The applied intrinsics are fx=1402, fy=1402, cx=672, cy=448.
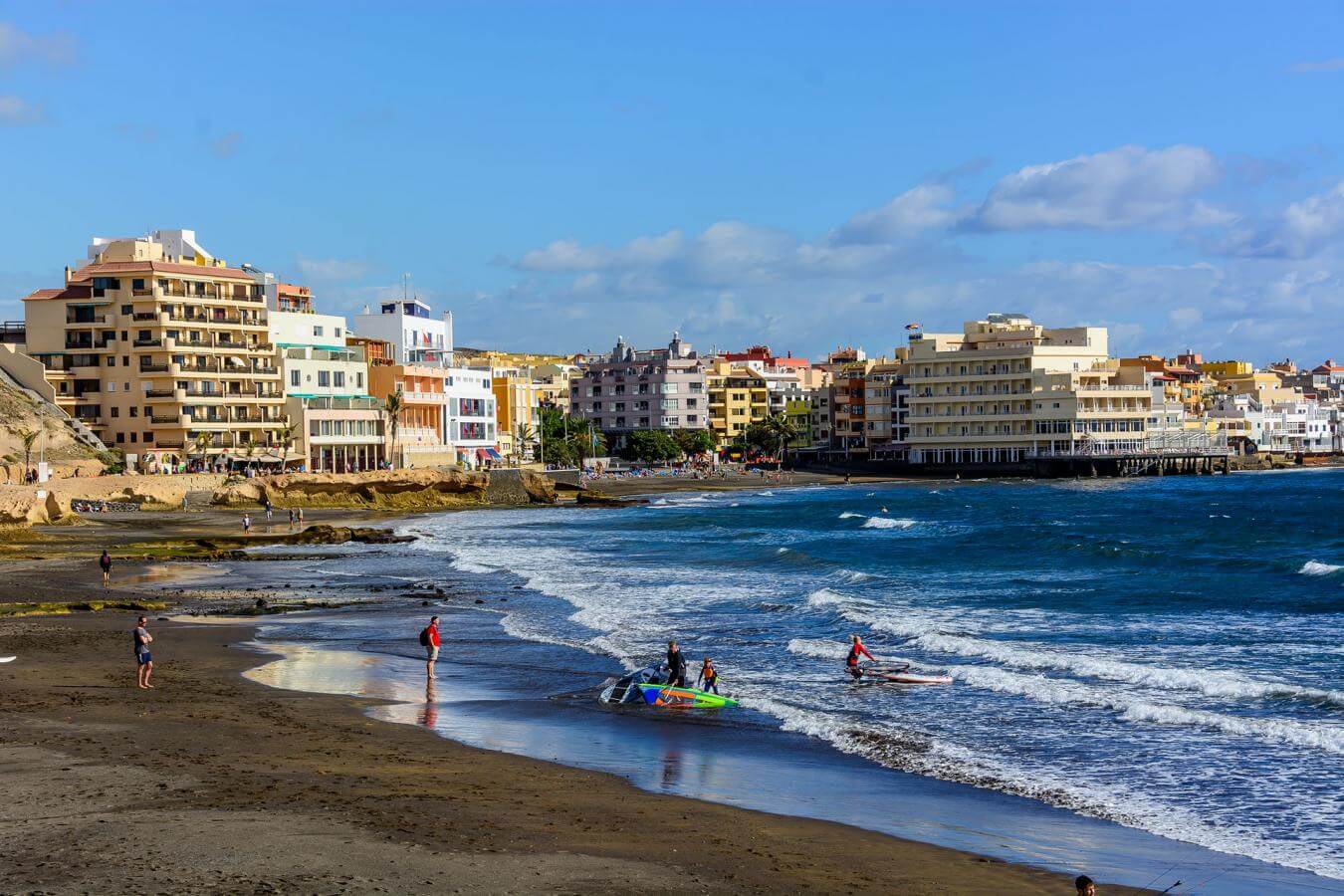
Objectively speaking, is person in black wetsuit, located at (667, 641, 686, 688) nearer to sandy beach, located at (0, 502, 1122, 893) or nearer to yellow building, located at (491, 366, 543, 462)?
sandy beach, located at (0, 502, 1122, 893)

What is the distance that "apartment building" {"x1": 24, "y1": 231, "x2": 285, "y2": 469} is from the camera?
89.9 metres

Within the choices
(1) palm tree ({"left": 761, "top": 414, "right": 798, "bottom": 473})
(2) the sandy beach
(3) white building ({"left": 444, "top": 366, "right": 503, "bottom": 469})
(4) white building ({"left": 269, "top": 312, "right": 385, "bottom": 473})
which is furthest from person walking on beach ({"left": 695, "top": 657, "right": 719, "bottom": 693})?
(1) palm tree ({"left": 761, "top": 414, "right": 798, "bottom": 473})

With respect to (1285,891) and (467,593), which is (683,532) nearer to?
(467,593)

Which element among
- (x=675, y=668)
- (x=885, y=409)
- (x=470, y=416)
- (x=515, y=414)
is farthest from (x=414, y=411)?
(x=675, y=668)

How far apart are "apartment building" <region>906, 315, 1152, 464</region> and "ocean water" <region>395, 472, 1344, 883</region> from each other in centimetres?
6065

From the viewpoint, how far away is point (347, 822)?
49.2 feet

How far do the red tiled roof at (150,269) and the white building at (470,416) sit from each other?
23022mm

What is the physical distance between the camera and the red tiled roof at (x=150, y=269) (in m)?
90.6

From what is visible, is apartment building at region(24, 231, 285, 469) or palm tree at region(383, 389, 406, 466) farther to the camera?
palm tree at region(383, 389, 406, 466)

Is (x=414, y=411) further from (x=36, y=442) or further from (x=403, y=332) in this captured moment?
(x=36, y=442)

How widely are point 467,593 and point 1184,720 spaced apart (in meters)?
25.1

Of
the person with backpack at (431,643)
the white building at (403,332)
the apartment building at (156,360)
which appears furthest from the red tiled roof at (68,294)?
the person with backpack at (431,643)

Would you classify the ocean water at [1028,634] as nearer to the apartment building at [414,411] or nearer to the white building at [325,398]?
the white building at [325,398]

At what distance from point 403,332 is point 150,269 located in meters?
31.5
